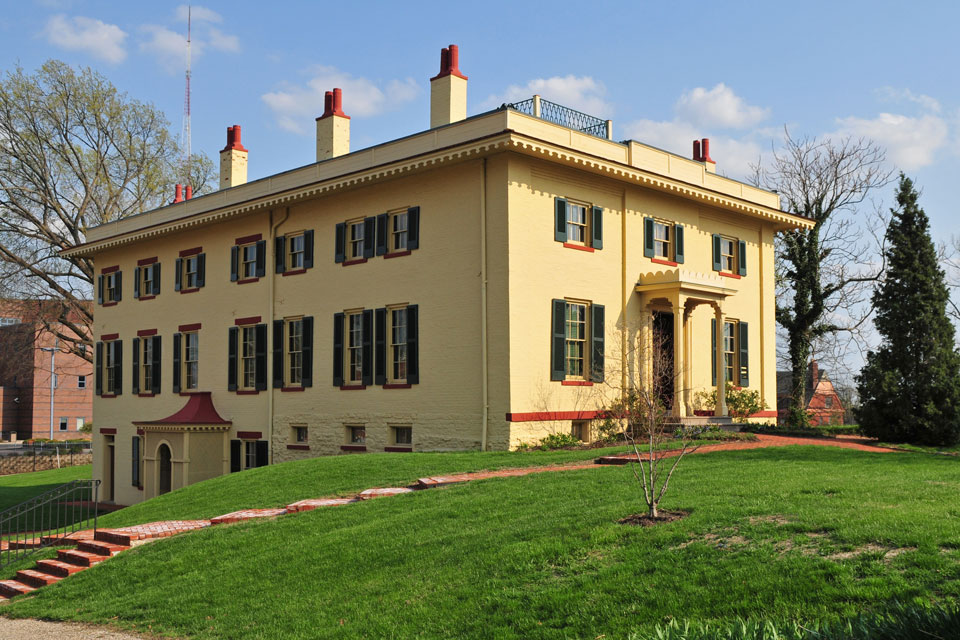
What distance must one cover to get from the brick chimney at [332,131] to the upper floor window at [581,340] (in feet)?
33.8

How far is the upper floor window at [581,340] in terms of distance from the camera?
23.6 meters

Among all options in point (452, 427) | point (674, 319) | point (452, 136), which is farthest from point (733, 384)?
point (452, 136)

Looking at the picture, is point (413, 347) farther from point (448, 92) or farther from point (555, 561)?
point (555, 561)

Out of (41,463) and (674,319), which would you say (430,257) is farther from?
(41,463)

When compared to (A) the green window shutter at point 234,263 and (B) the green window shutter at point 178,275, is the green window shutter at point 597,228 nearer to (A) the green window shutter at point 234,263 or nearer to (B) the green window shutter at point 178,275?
(A) the green window shutter at point 234,263

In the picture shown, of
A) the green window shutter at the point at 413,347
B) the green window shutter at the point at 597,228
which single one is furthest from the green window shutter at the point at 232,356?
the green window shutter at the point at 597,228

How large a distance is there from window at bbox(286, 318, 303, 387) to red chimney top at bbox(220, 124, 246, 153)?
10100mm

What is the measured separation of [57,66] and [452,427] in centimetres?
3204

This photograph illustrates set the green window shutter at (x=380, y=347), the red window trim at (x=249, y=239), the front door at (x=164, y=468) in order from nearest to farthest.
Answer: the green window shutter at (x=380, y=347) → the red window trim at (x=249, y=239) → the front door at (x=164, y=468)

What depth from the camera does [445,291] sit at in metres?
24.0

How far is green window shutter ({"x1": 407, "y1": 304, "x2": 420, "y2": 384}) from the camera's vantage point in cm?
2453

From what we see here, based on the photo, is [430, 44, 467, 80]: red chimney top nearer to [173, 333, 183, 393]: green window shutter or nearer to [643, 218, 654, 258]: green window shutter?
[643, 218, 654, 258]: green window shutter

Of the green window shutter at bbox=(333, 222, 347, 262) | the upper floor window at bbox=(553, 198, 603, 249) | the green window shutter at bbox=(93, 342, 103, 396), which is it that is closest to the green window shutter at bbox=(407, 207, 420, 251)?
the green window shutter at bbox=(333, 222, 347, 262)

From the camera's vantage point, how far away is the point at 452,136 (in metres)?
24.0
